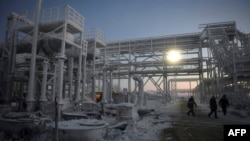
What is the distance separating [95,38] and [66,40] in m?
6.34

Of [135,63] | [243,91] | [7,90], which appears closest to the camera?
[7,90]

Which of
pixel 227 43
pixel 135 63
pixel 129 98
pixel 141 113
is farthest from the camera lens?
pixel 135 63

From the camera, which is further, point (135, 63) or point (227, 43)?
point (135, 63)

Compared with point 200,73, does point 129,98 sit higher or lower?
lower

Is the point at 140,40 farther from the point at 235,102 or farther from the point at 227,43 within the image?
the point at 235,102

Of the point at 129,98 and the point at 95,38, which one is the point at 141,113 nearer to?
the point at 129,98

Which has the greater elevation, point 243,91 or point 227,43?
point 227,43

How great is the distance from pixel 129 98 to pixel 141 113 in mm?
6062

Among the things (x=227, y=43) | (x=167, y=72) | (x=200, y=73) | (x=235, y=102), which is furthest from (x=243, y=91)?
(x=167, y=72)

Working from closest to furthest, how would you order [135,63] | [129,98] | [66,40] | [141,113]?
[141,113] → [66,40] → [129,98] → [135,63]

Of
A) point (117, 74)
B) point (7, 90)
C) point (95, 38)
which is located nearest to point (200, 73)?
point (117, 74)

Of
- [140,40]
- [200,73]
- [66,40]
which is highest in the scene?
[140,40]

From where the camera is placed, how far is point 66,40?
15.7 meters

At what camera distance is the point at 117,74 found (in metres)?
34.2
